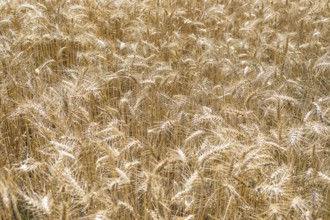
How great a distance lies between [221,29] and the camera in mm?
4340

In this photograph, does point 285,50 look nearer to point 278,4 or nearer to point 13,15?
point 278,4

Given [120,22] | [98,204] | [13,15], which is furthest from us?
[120,22]

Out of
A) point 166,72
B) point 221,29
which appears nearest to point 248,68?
point 166,72

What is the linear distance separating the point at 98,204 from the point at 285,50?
2.11m

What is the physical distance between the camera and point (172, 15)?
4.21 m

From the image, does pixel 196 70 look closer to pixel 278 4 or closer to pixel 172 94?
pixel 172 94

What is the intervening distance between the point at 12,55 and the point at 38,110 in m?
0.90

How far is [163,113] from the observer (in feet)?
9.67

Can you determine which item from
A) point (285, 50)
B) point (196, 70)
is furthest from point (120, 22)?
point (285, 50)

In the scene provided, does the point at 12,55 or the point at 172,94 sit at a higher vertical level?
the point at 12,55

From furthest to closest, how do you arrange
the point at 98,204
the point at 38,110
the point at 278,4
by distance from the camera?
1. the point at 278,4
2. the point at 38,110
3. the point at 98,204

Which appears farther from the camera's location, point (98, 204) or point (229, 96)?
point (229, 96)

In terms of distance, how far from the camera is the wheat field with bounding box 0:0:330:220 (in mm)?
1949

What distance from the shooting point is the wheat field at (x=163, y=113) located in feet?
6.40
